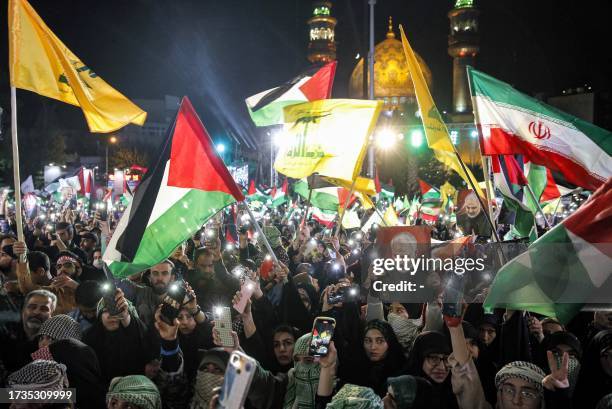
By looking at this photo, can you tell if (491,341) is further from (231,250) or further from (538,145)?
(231,250)

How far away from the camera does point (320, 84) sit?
861cm

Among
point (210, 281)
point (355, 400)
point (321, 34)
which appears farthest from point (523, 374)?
point (321, 34)

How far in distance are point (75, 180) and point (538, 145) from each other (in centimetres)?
1419

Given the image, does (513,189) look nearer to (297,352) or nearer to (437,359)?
(437,359)

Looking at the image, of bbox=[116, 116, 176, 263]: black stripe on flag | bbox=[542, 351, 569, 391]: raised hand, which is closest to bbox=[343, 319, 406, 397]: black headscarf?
bbox=[542, 351, 569, 391]: raised hand

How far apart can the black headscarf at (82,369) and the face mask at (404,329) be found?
232 cm

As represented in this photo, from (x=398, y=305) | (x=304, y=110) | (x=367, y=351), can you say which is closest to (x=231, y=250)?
(x=304, y=110)

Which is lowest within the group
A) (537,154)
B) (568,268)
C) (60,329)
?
(60,329)

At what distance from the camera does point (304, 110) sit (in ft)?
22.8

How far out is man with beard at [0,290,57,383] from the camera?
4215mm

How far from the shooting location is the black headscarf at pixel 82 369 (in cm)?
358

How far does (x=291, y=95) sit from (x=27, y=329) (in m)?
5.45

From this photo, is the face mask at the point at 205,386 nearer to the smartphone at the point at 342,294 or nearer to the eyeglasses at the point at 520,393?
the smartphone at the point at 342,294

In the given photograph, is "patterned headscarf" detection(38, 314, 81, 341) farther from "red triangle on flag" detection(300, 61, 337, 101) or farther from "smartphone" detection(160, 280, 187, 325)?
"red triangle on flag" detection(300, 61, 337, 101)
